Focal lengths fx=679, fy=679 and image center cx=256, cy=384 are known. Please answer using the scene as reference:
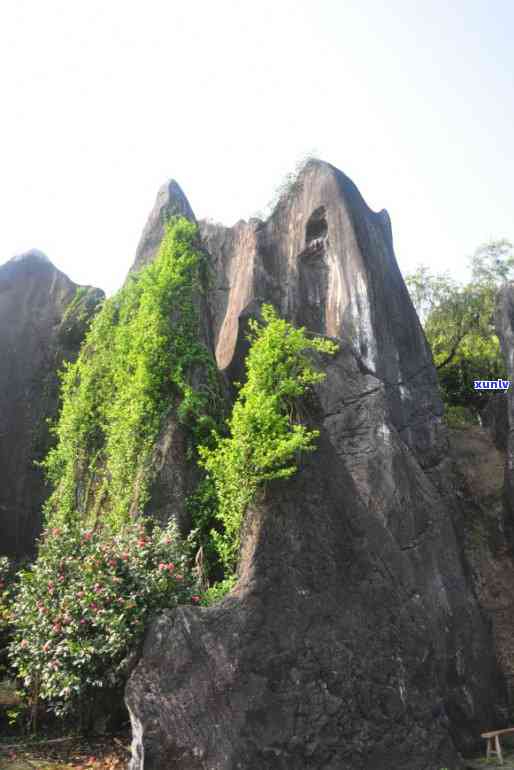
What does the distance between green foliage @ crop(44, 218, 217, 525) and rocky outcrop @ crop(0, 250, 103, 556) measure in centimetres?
86

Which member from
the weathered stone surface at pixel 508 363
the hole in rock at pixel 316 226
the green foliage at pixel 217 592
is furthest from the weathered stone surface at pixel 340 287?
the green foliage at pixel 217 592

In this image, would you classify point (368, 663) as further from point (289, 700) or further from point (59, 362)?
point (59, 362)

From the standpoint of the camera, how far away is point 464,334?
24953 mm

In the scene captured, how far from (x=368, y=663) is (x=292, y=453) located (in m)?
2.76

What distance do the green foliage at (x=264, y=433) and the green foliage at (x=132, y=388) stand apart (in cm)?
188

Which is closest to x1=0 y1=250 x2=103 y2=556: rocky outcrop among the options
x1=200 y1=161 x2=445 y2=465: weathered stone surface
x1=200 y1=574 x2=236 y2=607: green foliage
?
x1=200 y1=161 x2=445 y2=465: weathered stone surface

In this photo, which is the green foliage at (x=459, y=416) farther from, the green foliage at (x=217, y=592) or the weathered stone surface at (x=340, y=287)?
the green foliage at (x=217, y=592)

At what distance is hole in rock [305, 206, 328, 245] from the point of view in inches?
707

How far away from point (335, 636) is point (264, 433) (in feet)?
8.80

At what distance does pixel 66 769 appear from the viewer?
792 cm

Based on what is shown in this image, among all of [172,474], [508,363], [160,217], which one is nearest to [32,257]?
[160,217]

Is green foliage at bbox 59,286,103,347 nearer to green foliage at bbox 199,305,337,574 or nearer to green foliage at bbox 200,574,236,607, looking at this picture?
green foliage at bbox 199,305,337,574

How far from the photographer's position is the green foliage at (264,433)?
29.0 ft

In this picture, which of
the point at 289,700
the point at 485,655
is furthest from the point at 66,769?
the point at 485,655
